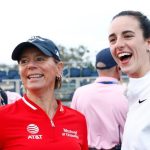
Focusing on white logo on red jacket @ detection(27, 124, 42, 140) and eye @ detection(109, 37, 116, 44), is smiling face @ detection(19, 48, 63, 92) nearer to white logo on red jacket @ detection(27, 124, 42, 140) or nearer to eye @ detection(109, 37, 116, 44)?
white logo on red jacket @ detection(27, 124, 42, 140)

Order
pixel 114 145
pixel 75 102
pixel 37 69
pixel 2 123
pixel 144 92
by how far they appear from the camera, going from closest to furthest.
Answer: pixel 144 92, pixel 2 123, pixel 37 69, pixel 114 145, pixel 75 102

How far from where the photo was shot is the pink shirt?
148 inches

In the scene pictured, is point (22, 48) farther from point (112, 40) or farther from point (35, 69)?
point (112, 40)

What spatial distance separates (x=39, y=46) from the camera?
2330 mm

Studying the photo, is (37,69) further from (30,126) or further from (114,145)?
(114,145)

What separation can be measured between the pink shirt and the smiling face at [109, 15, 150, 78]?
64.1 inches

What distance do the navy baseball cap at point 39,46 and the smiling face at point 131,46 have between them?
1.38 feet

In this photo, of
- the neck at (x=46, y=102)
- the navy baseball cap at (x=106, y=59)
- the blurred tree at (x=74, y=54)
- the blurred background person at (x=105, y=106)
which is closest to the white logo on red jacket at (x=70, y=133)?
the neck at (x=46, y=102)

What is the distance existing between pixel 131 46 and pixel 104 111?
1.80m

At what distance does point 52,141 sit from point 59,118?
0.65 ft

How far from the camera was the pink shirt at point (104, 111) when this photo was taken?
377cm

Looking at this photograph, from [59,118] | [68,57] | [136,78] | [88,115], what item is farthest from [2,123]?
[68,57]

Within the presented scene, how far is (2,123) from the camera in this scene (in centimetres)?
221

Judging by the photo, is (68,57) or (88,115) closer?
(88,115)
